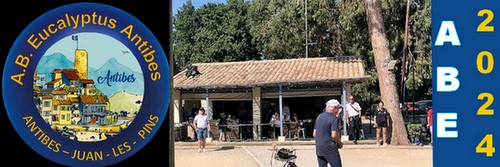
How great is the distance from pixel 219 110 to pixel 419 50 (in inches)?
437

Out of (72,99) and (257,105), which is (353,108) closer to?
(257,105)

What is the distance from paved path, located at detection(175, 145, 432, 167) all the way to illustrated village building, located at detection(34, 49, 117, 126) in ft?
22.1

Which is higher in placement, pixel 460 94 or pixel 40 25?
pixel 40 25

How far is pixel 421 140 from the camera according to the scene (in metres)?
15.7

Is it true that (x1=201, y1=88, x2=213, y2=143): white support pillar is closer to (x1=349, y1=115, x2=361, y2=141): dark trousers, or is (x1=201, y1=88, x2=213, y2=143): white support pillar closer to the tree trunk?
(x1=349, y1=115, x2=361, y2=141): dark trousers

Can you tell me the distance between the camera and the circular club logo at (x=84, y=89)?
2.97 metres

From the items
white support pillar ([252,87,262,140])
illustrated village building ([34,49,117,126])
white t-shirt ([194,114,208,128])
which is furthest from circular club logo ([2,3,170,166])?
white support pillar ([252,87,262,140])

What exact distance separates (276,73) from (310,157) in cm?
633

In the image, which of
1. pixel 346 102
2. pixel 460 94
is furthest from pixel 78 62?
pixel 346 102

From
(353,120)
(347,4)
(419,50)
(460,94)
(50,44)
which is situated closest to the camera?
(50,44)

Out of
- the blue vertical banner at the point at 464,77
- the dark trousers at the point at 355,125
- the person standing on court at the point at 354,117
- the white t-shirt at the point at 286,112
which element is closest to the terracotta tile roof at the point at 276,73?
the person standing on court at the point at 354,117

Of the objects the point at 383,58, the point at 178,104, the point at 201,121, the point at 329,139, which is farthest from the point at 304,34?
the point at 329,139

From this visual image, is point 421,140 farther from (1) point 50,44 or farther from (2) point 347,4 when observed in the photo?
(1) point 50,44

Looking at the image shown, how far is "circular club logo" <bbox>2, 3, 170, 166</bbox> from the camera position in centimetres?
297
